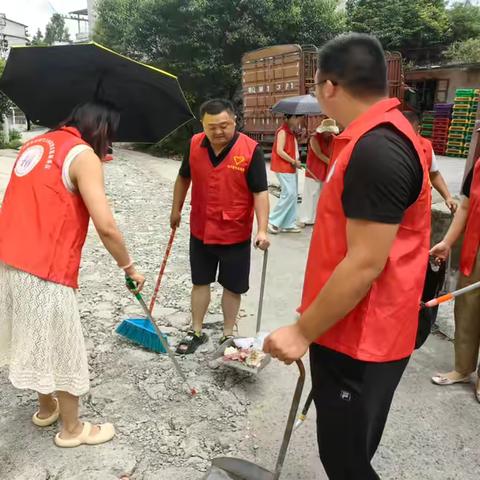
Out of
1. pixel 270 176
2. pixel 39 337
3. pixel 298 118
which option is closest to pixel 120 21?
pixel 270 176

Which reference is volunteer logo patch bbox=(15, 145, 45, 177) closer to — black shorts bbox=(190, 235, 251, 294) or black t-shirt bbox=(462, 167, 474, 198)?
black shorts bbox=(190, 235, 251, 294)

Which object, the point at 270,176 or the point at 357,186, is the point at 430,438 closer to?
the point at 357,186

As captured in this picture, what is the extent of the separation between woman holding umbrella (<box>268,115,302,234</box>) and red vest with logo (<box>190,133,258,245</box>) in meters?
3.64

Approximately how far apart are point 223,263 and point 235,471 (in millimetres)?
1559

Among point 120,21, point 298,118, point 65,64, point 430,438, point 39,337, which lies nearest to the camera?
point 39,337

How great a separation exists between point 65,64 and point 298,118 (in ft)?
15.3

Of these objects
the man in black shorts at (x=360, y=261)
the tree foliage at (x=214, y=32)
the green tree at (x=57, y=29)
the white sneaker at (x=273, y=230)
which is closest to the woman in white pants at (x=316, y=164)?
the white sneaker at (x=273, y=230)

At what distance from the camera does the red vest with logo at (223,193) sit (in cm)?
325

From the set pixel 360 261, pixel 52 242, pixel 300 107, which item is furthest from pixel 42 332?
pixel 300 107

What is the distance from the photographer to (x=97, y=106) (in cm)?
237

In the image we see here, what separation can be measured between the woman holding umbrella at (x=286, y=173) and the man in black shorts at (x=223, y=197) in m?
3.59

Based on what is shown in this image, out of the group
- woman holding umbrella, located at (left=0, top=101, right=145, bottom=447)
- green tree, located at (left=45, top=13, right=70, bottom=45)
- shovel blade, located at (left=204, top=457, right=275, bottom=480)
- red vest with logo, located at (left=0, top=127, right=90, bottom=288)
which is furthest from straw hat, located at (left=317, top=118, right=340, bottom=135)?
green tree, located at (left=45, top=13, right=70, bottom=45)

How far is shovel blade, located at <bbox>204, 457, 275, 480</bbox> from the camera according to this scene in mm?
2131

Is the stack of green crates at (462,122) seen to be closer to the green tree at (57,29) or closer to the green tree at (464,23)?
the green tree at (464,23)
